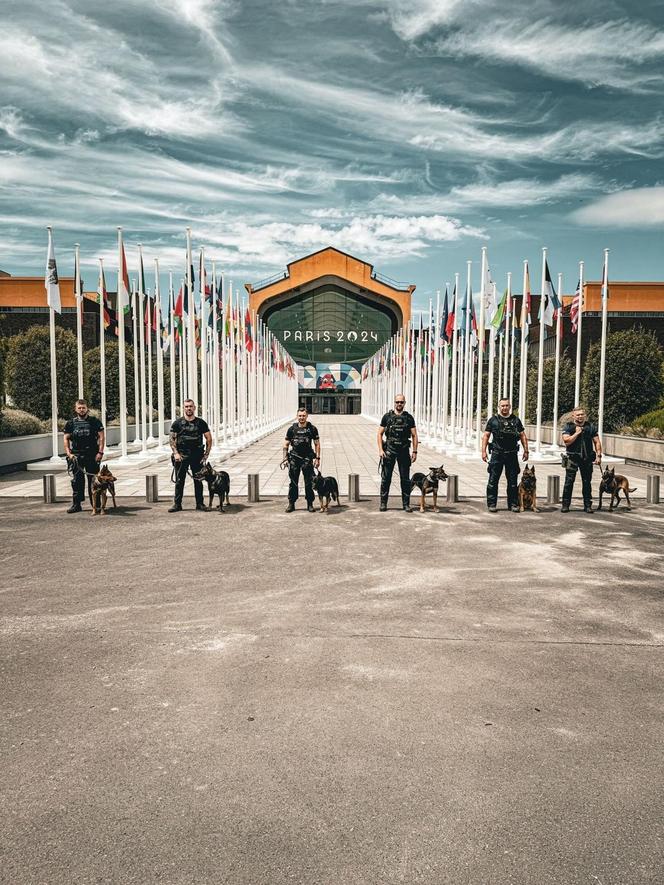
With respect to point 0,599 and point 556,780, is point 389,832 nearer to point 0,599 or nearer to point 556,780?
point 556,780

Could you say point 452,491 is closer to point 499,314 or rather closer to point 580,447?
point 580,447

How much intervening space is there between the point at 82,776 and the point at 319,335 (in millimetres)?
88136

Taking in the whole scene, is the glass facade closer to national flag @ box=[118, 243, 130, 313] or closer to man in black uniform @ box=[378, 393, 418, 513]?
national flag @ box=[118, 243, 130, 313]

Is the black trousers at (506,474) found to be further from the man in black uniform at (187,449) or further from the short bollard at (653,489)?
the man in black uniform at (187,449)

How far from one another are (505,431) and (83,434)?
24.9ft

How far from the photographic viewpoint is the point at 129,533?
36.1 feet

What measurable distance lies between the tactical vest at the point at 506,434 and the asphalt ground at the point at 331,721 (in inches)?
159

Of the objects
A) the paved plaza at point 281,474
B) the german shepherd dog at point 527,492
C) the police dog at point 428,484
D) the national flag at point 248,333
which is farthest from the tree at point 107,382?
the german shepherd dog at point 527,492

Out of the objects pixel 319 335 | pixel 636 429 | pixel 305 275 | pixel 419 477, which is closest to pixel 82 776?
pixel 419 477

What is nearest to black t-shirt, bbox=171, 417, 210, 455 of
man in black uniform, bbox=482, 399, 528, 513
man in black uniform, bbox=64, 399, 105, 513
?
man in black uniform, bbox=64, 399, 105, 513

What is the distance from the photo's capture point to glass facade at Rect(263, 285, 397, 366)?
85.8m

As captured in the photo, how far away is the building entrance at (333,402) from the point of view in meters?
97.2

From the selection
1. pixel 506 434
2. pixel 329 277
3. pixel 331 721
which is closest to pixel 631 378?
pixel 506 434

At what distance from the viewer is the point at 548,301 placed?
23969 mm
